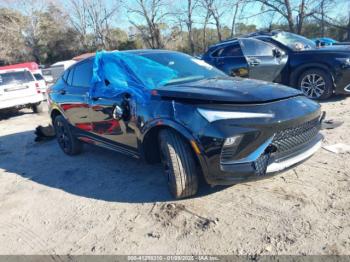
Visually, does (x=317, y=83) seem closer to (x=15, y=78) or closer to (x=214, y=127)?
(x=214, y=127)

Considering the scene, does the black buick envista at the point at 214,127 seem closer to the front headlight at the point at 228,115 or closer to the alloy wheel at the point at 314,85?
the front headlight at the point at 228,115

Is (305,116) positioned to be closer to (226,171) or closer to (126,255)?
(226,171)

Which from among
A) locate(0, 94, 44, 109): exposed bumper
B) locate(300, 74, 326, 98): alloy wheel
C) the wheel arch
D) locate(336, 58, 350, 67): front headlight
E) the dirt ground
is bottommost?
locate(0, 94, 44, 109): exposed bumper

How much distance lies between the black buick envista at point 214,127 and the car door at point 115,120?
1 centimetres

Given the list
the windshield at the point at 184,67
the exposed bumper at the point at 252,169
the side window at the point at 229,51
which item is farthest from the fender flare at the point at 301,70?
the exposed bumper at the point at 252,169

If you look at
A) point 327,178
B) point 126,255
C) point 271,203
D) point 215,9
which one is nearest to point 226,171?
point 271,203

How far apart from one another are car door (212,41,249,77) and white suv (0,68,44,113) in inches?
246

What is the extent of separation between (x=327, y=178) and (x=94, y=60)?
3.30 meters

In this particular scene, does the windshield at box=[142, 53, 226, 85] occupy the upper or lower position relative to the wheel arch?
upper

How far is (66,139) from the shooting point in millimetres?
5559

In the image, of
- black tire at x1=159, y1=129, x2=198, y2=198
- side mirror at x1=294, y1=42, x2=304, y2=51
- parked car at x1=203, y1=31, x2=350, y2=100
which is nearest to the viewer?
black tire at x1=159, y1=129, x2=198, y2=198

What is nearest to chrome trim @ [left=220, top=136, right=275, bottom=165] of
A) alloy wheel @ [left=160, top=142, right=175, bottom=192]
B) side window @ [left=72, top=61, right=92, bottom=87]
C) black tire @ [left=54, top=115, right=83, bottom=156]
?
alloy wheel @ [left=160, top=142, right=175, bottom=192]

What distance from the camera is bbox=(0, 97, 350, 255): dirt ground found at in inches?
106

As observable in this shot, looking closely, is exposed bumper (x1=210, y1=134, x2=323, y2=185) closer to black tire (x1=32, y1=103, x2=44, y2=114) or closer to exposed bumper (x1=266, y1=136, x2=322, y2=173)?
exposed bumper (x1=266, y1=136, x2=322, y2=173)
